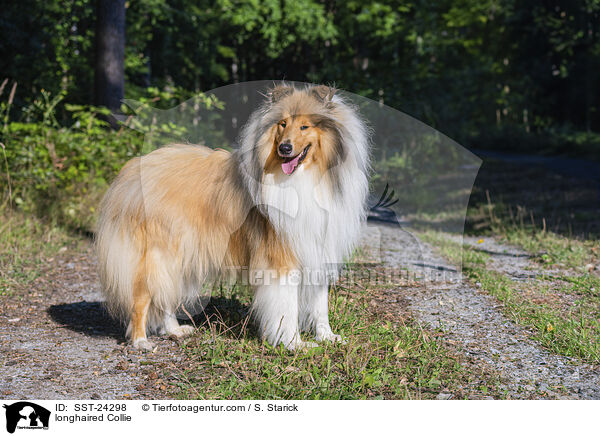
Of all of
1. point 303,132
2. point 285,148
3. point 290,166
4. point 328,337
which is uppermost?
point 303,132

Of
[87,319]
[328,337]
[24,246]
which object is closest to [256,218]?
[328,337]

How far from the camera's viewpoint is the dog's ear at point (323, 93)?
11.4 ft

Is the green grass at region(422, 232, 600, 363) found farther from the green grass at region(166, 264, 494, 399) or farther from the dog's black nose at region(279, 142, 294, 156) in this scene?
the dog's black nose at region(279, 142, 294, 156)

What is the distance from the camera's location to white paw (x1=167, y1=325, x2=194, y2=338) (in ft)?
13.3

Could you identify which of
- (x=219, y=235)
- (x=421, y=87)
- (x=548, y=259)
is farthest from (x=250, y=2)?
(x=219, y=235)

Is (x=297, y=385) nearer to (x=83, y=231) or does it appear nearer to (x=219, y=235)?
(x=219, y=235)

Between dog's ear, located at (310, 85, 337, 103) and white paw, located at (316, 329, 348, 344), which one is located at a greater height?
dog's ear, located at (310, 85, 337, 103)

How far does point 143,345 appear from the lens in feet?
12.6

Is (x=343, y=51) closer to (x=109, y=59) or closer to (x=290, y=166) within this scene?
(x=109, y=59)

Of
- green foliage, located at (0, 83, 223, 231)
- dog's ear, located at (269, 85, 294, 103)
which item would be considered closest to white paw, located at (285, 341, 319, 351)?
dog's ear, located at (269, 85, 294, 103)

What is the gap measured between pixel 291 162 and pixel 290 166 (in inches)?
1.0

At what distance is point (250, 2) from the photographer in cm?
1555

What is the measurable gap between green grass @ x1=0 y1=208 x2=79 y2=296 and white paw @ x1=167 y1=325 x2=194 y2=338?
184 centimetres

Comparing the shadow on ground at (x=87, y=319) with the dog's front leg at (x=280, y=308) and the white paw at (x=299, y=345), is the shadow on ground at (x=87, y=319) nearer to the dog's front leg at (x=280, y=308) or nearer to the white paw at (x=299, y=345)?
the dog's front leg at (x=280, y=308)
